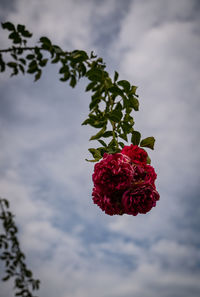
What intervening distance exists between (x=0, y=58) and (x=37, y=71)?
0.24m

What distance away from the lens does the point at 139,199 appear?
4.80ft

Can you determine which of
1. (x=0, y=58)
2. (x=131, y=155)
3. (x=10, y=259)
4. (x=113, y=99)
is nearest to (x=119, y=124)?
(x=113, y=99)

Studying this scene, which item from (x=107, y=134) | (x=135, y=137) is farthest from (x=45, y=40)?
(x=135, y=137)

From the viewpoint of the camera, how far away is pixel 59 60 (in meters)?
1.71

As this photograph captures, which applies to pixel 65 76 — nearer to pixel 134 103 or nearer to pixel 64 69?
pixel 64 69

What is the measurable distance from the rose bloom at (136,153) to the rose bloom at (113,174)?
0.28 ft

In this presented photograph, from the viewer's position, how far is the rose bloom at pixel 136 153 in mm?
1617

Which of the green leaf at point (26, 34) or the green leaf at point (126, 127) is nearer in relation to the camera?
the green leaf at point (26, 34)

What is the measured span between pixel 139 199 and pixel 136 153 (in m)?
0.31

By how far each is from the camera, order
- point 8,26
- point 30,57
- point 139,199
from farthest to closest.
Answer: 1. point 30,57
2. point 8,26
3. point 139,199

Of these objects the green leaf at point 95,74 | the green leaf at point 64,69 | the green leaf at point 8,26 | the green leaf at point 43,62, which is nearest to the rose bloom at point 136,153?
the green leaf at point 95,74

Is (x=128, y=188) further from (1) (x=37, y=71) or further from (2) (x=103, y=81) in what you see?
(1) (x=37, y=71)

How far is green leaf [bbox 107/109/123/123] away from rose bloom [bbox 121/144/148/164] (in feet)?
0.75

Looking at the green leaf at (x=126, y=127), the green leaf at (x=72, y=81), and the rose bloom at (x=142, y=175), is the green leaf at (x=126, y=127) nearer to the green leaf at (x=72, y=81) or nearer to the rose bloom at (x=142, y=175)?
the rose bloom at (x=142, y=175)
